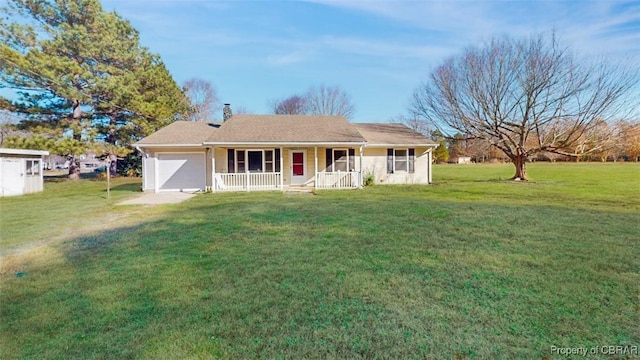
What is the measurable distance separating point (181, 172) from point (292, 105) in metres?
30.4

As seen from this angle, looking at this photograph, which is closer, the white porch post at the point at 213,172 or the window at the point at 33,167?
the white porch post at the point at 213,172

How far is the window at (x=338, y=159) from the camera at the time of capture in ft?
55.6

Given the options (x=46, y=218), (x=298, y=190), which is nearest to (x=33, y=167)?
(x=46, y=218)

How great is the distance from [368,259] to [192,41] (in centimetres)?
1221

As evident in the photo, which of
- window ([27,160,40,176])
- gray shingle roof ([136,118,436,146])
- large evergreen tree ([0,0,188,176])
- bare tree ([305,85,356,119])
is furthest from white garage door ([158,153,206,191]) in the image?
bare tree ([305,85,356,119])

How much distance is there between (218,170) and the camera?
53.0 ft

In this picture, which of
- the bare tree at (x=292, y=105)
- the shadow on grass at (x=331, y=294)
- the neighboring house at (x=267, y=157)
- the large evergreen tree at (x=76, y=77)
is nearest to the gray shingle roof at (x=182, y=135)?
the neighboring house at (x=267, y=157)

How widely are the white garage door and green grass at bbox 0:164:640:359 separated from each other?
9.43m

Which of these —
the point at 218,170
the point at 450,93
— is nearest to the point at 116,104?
the point at 218,170

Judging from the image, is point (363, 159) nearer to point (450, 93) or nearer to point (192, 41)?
point (450, 93)

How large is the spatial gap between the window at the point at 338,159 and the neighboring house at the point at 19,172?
1497 centimetres

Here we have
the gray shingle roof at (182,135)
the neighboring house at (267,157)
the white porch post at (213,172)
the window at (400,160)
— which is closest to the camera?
the white porch post at (213,172)

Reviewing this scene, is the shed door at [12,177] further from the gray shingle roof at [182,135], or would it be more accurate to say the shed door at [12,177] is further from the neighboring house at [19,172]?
the gray shingle roof at [182,135]

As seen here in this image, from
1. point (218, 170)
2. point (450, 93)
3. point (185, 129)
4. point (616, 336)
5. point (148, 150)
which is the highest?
point (450, 93)
